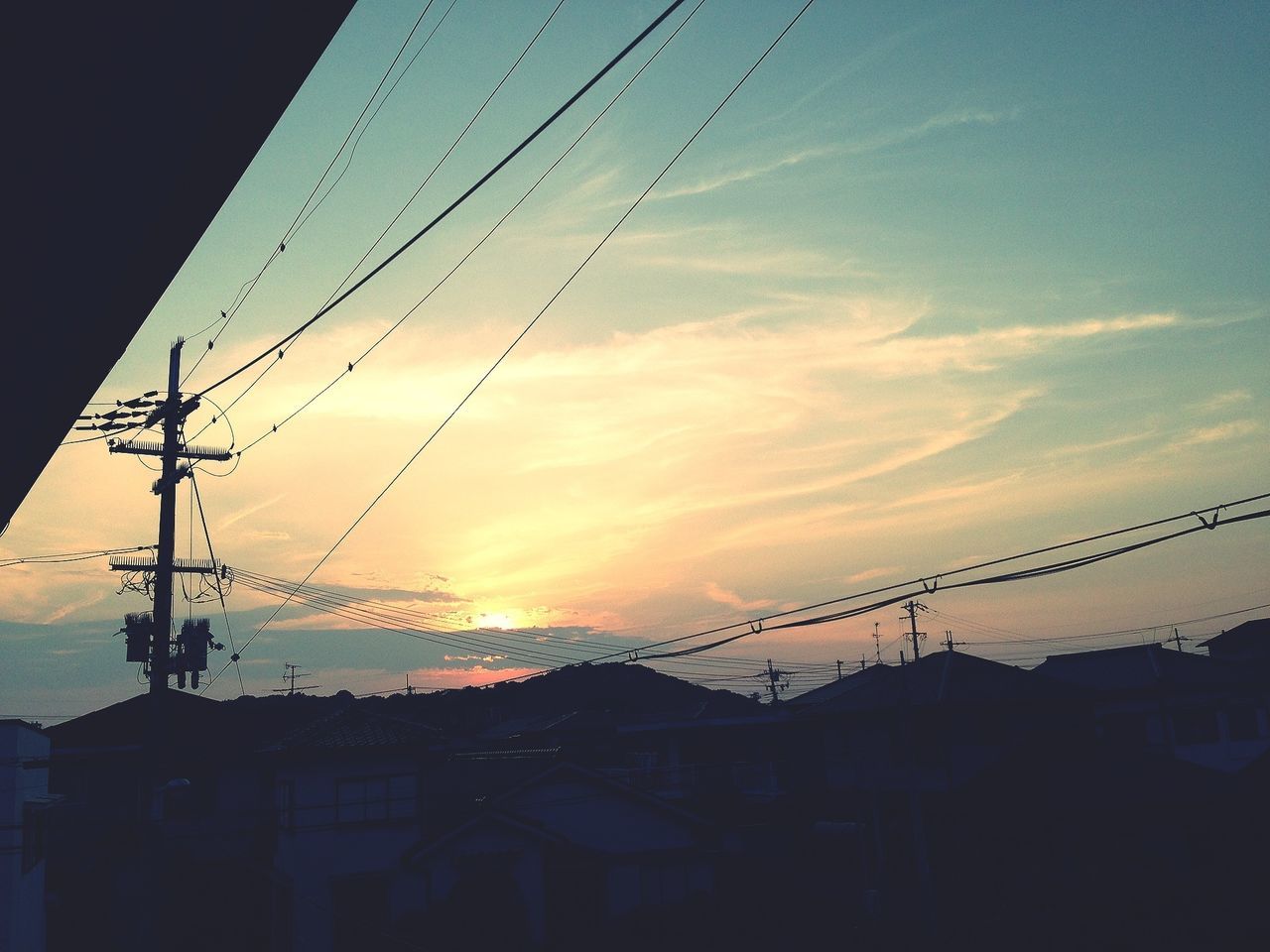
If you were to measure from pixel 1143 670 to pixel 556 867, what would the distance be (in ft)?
108

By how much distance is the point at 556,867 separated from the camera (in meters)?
31.4

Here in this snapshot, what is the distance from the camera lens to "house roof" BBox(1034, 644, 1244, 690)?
42.4 metres

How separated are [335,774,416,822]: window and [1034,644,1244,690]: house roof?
29263 millimetres

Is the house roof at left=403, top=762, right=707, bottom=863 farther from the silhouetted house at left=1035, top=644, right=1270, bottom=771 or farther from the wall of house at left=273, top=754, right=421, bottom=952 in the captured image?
the silhouetted house at left=1035, top=644, right=1270, bottom=771

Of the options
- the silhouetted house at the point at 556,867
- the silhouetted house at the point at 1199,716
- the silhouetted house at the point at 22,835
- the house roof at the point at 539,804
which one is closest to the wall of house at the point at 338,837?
the silhouetted house at the point at 556,867

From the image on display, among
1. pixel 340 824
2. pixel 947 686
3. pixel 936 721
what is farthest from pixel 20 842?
pixel 947 686

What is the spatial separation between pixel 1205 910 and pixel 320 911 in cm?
2906

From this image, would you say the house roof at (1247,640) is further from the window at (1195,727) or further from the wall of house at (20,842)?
the wall of house at (20,842)

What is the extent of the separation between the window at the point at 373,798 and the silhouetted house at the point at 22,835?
28.2 feet

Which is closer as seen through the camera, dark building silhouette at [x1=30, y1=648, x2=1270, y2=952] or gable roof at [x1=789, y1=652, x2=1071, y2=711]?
dark building silhouette at [x1=30, y1=648, x2=1270, y2=952]

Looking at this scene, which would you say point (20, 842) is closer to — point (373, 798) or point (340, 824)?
point (340, 824)

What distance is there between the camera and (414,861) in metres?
29.0

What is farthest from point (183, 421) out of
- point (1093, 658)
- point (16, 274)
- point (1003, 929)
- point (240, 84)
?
point (1093, 658)

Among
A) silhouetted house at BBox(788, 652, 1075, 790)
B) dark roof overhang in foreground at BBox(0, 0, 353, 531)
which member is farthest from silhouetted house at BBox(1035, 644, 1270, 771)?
dark roof overhang in foreground at BBox(0, 0, 353, 531)
